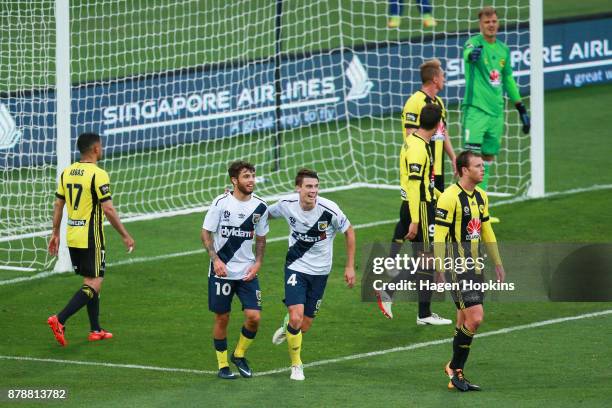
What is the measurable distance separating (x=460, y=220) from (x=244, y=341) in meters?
2.06

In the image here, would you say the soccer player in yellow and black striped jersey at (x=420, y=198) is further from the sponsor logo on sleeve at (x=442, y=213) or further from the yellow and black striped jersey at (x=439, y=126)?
the sponsor logo on sleeve at (x=442, y=213)

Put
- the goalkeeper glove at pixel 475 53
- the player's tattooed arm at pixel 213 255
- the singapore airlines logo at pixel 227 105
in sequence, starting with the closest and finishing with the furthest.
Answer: the player's tattooed arm at pixel 213 255 → the goalkeeper glove at pixel 475 53 → the singapore airlines logo at pixel 227 105

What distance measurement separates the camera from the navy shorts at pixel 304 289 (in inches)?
432

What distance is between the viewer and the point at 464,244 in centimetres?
1061

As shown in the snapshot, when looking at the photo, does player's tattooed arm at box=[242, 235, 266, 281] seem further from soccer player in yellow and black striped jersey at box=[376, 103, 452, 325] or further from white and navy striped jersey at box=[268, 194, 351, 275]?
soccer player in yellow and black striped jersey at box=[376, 103, 452, 325]

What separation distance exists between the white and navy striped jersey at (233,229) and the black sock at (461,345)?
1817mm

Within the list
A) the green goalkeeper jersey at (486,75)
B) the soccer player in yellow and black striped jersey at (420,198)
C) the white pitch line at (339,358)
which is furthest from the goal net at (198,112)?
the soccer player in yellow and black striped jersey at (420,198)

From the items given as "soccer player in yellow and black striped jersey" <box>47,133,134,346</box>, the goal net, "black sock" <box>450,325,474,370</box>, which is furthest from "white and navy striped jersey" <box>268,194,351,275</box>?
the goal net

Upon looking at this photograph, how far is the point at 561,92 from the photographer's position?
985 inches

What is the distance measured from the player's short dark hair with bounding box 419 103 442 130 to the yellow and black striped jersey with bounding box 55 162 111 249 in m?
2.95

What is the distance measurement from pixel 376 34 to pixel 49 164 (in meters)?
9.30

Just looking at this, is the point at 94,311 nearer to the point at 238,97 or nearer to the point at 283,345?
the point at 283,345

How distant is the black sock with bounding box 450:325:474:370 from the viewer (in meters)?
10.4

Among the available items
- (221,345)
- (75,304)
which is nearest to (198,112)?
(75,304)
